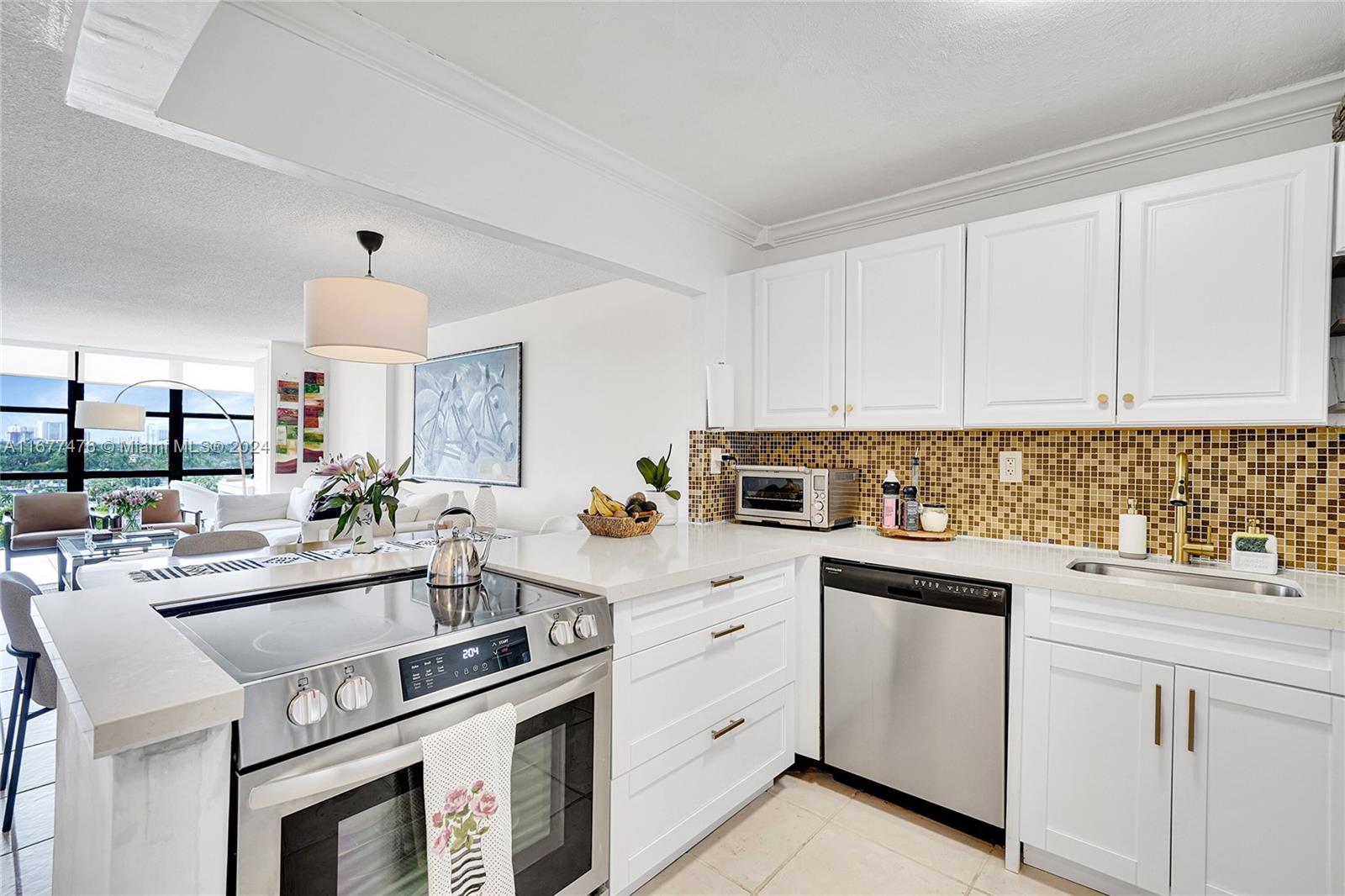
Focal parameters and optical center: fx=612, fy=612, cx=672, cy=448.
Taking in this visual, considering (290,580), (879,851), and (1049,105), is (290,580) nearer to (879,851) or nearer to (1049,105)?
(879,851)

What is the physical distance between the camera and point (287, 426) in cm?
675

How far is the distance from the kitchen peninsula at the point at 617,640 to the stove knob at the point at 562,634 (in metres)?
0.14

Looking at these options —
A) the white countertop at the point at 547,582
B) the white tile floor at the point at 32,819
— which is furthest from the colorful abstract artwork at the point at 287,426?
the white countertop at the point at 547,582

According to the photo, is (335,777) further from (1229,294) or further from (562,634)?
(1229,294)

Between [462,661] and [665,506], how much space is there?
2.11m

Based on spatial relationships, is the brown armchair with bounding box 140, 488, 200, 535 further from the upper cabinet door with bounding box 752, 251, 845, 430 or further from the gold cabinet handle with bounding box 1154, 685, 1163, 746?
the gold cabinet handle with bounding box 1154, 685, 1163, 746

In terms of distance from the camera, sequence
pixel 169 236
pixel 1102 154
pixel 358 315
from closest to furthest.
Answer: pixel 1102 154, pixel 358 315, pixel 169 236

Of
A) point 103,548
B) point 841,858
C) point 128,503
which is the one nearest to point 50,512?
point 128,503

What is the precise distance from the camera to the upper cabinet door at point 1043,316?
2.05 metres

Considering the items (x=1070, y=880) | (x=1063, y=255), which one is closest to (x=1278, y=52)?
(x=1063, y=255)

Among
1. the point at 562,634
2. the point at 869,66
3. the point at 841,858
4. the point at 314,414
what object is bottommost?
the point at 841,858

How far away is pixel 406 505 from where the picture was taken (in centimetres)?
503

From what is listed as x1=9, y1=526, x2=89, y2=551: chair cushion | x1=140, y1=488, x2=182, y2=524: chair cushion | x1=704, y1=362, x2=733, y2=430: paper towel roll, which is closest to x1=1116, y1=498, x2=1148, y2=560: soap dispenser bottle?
x1=704, y1=362, x2=733, y2=430: paper towel roll

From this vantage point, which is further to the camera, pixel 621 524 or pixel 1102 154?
pixel 621 524
